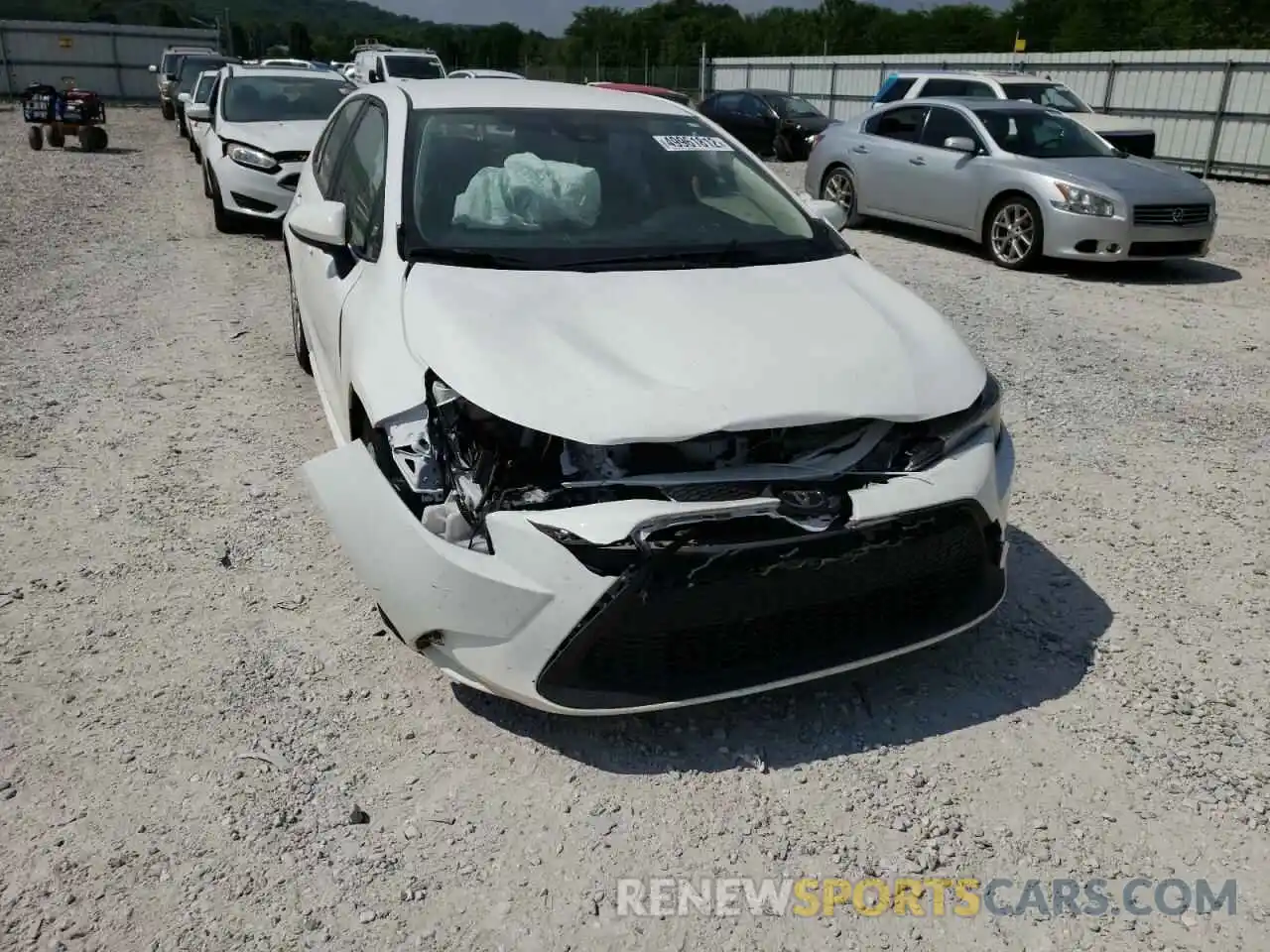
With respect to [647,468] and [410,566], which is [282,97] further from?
[647,468]

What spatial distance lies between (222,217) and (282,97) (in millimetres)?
1772

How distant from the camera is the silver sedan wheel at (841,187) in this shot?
38.2 feet

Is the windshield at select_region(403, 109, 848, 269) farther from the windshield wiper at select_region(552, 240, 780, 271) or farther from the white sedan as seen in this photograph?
the white sedan

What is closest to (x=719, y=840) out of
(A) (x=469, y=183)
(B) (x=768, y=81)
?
(A) (x=469, y=183)

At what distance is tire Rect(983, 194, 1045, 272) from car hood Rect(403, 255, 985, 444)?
6.39 m

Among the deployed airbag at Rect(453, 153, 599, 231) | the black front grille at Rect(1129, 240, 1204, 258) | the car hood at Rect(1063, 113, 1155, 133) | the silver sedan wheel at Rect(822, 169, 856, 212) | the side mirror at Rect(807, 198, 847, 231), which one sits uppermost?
the car hood at Rect(1063, 113, 1155, 133)

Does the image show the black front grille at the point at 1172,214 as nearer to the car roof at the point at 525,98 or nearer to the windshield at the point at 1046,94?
the windshield at the point at 1046,94

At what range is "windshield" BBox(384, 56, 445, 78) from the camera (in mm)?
22406

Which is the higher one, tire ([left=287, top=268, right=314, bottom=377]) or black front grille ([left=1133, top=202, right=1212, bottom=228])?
black front grille ([left=1133, top=202, right=1212, bottom=228])

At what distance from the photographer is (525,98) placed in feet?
14.1

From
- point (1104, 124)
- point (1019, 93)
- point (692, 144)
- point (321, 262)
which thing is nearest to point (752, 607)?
point (692, 144)

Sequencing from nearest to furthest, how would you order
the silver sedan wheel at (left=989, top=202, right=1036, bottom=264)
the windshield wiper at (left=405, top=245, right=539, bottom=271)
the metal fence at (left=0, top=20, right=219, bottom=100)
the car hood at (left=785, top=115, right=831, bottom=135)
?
the windshield wiper at (left=405, top=245, right=539, bottom=271) < the silver sedan wheel at (left=989, top=202, right=1036, bottom=264) < the car hood at (left=785, top=115, right=831, bottom=135) < the metal fence at (left=0, top=20, right=219, bottom=100)

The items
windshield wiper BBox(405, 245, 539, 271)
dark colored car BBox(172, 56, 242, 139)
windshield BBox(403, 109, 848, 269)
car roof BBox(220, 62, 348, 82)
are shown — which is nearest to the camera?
windshield wiper BBox(405, 245, 539, 271)

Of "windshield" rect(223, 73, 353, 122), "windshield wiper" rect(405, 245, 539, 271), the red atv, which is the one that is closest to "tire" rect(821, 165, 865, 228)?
"windshield" rect(223, 73, 353, 122)
